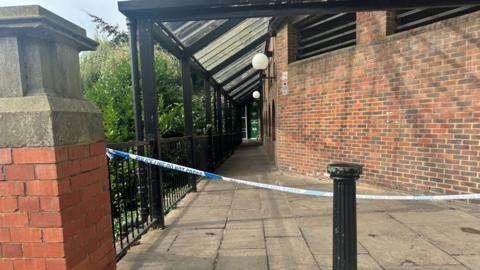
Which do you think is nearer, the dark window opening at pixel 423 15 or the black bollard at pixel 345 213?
the black bollard at pixel 345 213

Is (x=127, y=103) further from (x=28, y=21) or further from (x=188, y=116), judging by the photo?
(x=28, y=21)

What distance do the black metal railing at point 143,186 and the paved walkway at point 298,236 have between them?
0.18 metres

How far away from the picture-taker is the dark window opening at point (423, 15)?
4.67m

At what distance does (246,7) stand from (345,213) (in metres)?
2.75

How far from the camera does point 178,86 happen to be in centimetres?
905

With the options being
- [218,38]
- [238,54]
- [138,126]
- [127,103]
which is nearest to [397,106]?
[218,38]

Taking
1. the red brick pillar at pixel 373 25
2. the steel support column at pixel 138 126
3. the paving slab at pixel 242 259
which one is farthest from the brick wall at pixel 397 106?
the steel support column at pixel 138 126

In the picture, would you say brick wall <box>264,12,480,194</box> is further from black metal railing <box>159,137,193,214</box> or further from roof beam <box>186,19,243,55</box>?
black metal railing <box>159,137,193,214</box>

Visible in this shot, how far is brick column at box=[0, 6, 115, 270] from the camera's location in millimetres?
1566

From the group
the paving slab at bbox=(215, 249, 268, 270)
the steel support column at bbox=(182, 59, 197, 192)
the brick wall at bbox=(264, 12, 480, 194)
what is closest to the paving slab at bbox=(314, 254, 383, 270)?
the paving slab at bbox=(215, 249, 268, 270)

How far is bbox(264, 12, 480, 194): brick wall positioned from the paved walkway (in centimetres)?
75

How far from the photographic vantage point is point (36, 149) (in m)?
1.57

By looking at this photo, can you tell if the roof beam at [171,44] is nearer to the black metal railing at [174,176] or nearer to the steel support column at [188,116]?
the steel support column at [188,116]

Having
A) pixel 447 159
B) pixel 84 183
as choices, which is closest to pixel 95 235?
pixel 84 183
